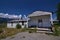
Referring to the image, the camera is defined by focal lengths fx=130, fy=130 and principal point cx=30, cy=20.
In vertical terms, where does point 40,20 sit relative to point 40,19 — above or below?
below

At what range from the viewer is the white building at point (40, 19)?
2502 centimetres

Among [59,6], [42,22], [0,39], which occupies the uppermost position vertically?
[59,6]

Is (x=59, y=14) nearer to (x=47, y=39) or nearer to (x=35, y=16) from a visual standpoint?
(x=35, y=16)

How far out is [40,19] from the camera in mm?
26609

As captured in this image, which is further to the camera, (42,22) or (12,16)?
(12,16)

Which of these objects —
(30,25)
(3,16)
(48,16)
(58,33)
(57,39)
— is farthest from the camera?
(3,16)

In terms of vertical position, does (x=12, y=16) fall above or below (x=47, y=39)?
above

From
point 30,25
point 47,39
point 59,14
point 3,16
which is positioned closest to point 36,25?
point 30,25

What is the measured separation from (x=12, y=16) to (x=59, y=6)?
20916mm

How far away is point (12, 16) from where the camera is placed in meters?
51.4

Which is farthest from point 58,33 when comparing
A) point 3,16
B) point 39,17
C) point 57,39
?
point 3,16

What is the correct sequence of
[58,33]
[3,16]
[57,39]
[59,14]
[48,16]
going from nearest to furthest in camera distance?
[57,39], [58,33], [48,16], [3,16], [59,14]

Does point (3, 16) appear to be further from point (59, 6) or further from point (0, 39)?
point (0, 39)

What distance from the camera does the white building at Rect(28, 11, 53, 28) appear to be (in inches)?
985
